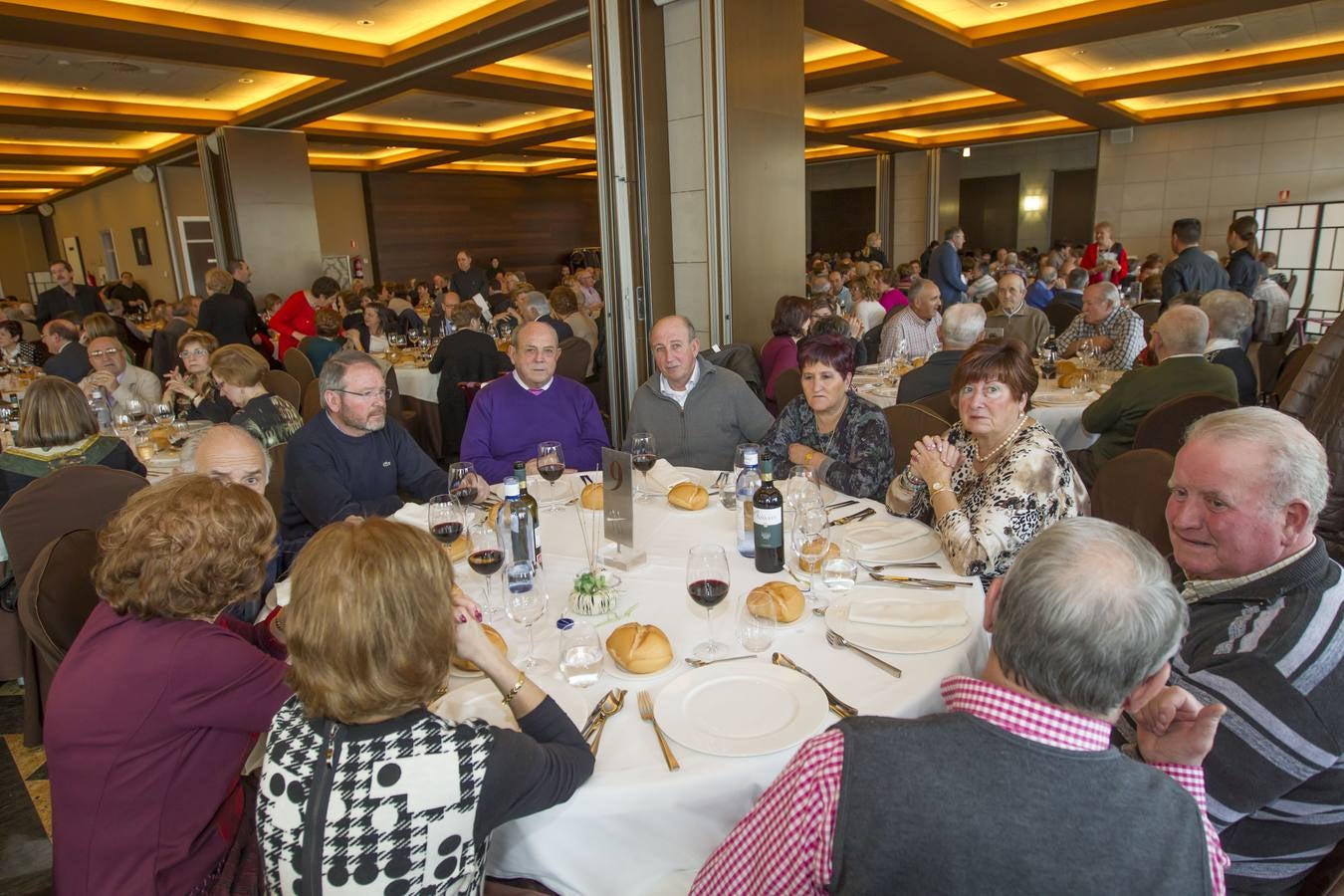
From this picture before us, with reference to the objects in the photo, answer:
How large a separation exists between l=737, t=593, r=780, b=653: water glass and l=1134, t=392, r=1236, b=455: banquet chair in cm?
224

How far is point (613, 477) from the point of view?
2166mm

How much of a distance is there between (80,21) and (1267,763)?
8.14 m

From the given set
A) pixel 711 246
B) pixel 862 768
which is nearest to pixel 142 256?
pixel 711 246

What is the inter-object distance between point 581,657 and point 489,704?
0.67 ft

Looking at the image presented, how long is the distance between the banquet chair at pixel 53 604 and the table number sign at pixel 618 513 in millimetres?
1284

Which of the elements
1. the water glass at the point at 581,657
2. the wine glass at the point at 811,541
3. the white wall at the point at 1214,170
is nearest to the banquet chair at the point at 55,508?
the water glass at the point at 581,657

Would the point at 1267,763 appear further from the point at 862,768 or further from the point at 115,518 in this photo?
the point at 115,518

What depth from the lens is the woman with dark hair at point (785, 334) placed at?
4.82 m

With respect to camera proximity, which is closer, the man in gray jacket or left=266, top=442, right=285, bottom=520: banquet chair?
left=266, top=442, right=285, bottom=520: banquet chair

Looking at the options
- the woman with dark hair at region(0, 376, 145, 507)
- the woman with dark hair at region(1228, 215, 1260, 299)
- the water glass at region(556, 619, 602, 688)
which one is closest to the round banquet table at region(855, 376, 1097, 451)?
the water glass at region(556, 619, 602, 688)

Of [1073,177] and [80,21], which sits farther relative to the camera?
[1073,177]

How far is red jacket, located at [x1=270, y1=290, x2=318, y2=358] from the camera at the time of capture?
25.5 ft

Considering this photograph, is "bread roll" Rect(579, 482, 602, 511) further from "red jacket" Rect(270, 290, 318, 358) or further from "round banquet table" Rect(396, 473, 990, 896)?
"red jacket" Rect(270, 290, 318, 358)

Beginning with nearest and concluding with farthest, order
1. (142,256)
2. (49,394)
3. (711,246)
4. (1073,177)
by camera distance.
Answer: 1. (49,394)
2. (711,246)
3. (142,256)
4. (1073,177)
